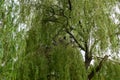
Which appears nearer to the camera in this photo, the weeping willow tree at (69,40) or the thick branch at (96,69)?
the weeping willow tree at (69,40)

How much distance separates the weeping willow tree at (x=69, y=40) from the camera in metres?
8.34

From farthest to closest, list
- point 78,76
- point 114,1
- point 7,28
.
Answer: point 114,1, point 78,76, point 7,28

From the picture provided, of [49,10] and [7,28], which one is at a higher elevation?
[49,10]

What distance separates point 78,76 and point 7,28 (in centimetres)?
331

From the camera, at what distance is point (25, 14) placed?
9.18 m

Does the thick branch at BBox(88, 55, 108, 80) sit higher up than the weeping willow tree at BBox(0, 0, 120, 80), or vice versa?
the weeping willow tree at BBox(0, 0, 120, 80)

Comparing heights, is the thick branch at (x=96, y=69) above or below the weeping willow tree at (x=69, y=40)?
below

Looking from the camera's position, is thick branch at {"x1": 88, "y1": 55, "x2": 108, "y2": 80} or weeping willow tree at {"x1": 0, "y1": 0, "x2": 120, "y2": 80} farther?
thick branch at {"x1": 88, "y1": 55, "x2": 108, "y2": 80}

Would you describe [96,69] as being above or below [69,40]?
below

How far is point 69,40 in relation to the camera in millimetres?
9070

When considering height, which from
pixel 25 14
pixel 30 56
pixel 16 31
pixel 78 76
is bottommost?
pixel 78 76

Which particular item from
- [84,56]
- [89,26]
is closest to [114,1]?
[89,26]

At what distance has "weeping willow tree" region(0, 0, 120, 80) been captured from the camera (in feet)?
27.3

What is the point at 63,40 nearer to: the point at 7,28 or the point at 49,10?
the point at 49,10
